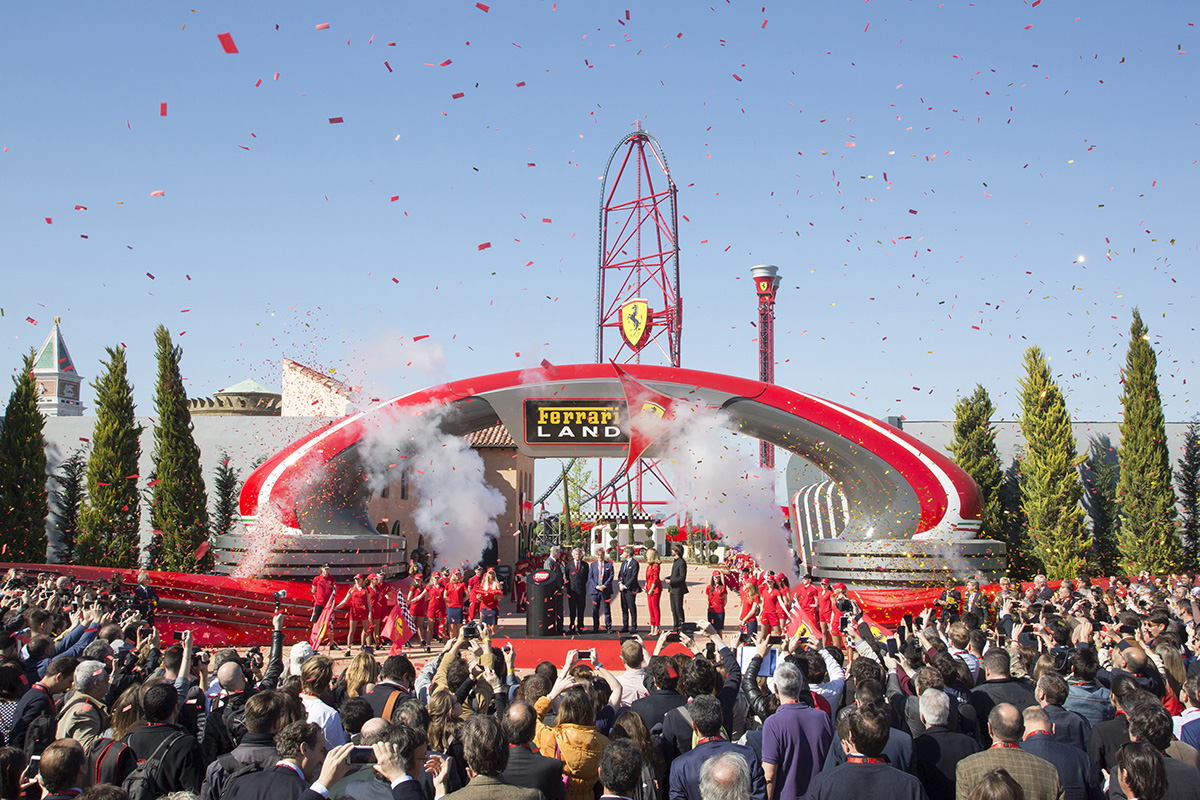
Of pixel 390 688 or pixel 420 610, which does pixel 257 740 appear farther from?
pixel 420 610

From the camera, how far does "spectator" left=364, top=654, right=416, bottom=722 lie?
548 centimetres

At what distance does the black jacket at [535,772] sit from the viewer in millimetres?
4180

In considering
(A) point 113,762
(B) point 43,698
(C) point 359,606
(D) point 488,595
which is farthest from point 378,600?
(A) point 113,762

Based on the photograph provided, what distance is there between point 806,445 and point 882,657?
40.5ft

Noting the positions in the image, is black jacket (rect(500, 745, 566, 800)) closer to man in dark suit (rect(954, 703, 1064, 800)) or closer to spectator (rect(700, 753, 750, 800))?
spectator (rect(700, 753, 750, 800))

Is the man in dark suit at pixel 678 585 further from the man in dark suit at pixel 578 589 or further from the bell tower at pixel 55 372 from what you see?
the bell tower at pixel 55 372

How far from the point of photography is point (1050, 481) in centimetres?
2581

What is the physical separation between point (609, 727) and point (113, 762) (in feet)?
8.63

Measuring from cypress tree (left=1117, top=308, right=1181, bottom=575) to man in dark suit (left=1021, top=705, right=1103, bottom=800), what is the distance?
23.5 metres

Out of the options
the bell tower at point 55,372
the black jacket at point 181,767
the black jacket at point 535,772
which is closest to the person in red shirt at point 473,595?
the black jacket at point 181,767

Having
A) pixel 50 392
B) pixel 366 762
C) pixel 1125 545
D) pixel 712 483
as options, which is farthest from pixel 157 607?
pixel 50 392

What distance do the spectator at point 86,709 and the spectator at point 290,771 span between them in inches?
59.4

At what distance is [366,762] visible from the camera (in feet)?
14.5

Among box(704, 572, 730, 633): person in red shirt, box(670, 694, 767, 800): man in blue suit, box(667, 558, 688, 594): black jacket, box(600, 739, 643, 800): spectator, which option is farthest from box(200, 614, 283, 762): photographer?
box(667, 558, 688, 594): black jacket
